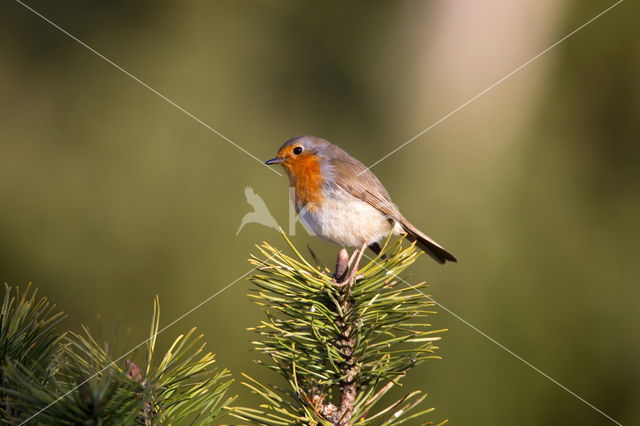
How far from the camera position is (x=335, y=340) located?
1719mm

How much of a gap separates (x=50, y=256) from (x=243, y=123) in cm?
212

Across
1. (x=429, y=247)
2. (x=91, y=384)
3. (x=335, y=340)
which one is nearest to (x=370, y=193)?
(x=429, y=247)

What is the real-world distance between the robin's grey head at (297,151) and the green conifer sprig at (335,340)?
1.33m

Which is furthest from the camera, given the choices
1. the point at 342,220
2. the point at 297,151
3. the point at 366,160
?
the point at 366,160

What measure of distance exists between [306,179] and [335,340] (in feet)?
4.87

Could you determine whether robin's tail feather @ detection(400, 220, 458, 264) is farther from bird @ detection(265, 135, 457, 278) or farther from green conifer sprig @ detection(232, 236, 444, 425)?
green conifer sprig @ detection(232, 236, 444, 425)

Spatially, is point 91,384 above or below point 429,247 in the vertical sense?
below

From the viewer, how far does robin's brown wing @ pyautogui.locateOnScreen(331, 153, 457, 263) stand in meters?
3.09

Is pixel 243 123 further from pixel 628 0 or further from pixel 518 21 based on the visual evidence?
pixel 628 0

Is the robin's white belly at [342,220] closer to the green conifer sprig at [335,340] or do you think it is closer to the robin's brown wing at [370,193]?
the robin's brown wing at [370,193]
